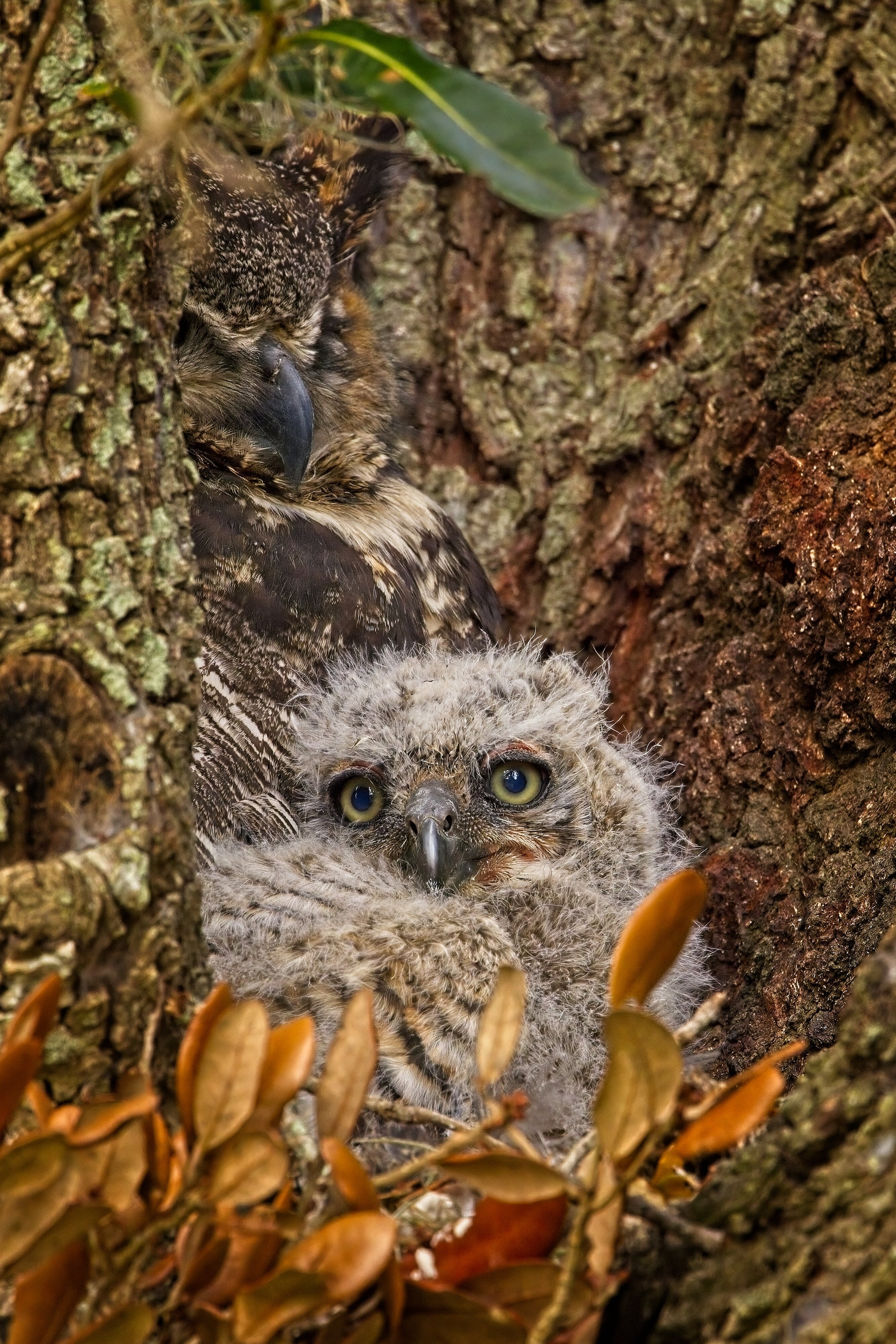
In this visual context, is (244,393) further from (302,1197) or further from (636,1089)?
(636,1089)

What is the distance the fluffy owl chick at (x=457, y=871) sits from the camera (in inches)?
80.9

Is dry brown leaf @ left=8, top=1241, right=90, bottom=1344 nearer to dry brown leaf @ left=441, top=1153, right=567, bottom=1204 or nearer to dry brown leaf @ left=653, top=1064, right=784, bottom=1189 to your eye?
dry brown leaf @ left=441, top=1153, right=567, bottom=1204

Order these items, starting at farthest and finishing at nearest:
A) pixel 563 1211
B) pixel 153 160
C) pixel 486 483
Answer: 1. pixel 486 483
2. pixel 153 160
3. pixel 563 1211

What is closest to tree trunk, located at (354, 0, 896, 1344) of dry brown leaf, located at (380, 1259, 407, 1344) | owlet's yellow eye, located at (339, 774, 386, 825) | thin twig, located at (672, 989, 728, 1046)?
owlet's yellow eye, located at (339, 774, 386, 825)

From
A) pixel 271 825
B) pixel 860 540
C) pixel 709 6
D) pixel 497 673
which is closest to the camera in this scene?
pixel 860 540

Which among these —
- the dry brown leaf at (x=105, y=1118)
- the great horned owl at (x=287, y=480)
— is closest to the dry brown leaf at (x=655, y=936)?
the dry brown leaf at (x=105, y=1118)

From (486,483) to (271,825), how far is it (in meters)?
1.24

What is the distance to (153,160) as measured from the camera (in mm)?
1602

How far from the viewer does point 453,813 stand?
94.8 inches

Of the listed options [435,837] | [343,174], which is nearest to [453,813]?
[435,837]

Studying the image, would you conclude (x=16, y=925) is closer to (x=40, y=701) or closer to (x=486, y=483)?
(x=40, y=701)

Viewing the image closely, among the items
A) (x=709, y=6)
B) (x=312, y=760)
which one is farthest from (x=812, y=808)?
(x=709, y=6)

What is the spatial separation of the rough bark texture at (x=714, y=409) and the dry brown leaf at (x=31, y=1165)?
145 centimetres

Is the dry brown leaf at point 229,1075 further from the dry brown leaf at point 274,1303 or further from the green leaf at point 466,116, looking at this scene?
the green leaf at point 466,116
